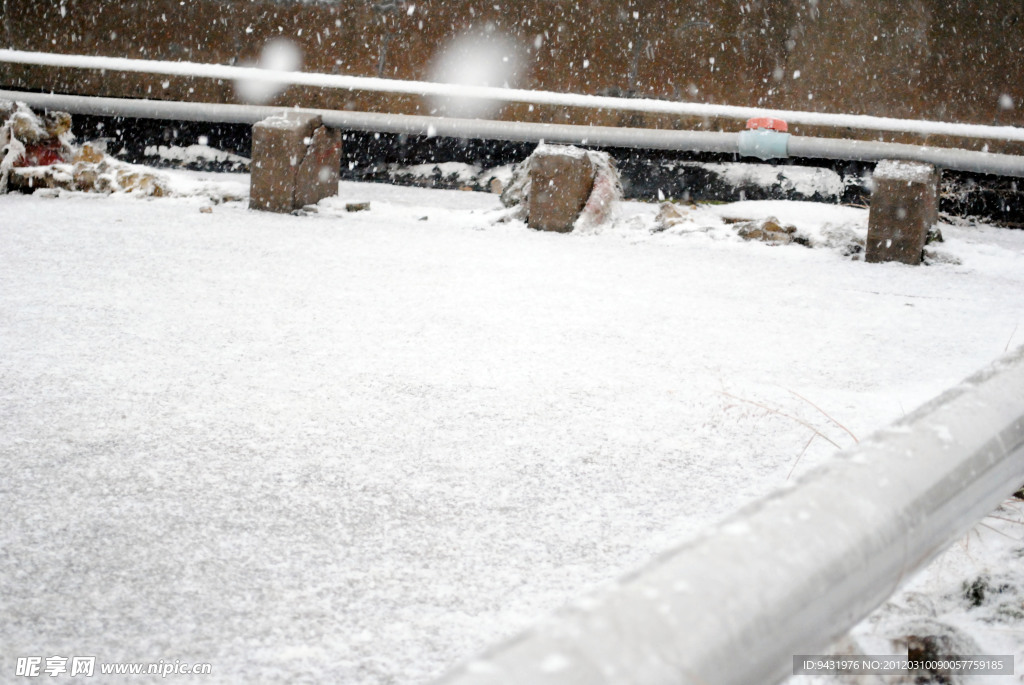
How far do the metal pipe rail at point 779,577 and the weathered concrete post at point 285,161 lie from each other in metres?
4.49

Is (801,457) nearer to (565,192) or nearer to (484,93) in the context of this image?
(565,192)

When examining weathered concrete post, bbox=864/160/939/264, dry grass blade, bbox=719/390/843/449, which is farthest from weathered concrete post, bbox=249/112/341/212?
dry grass blade, bbox=719/390/843/449

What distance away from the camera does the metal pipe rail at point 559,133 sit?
4.64 metres

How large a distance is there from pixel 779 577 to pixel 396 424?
165cm

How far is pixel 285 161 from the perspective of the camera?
193 inches

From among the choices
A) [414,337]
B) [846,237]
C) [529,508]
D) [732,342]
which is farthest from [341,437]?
[846,237]

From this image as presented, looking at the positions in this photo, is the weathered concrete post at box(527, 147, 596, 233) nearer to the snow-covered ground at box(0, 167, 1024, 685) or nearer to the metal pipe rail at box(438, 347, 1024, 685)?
the snow-covered ground at box(0, 167, 1024, 685)

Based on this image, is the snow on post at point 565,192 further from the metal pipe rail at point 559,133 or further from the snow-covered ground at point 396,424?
the snow-covered ground at point 396,424

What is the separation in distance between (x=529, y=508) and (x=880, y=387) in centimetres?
124

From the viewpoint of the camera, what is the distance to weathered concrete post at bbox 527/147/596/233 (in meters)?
4.91

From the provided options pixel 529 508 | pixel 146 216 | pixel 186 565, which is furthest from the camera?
pixel 146 216

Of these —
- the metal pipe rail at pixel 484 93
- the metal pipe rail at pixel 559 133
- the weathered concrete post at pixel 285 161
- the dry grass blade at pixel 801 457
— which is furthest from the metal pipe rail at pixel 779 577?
the metal pipe rail at pixel 484 93

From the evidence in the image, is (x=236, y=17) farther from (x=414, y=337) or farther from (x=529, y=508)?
(x=529, y=508)

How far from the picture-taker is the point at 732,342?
116 inches
